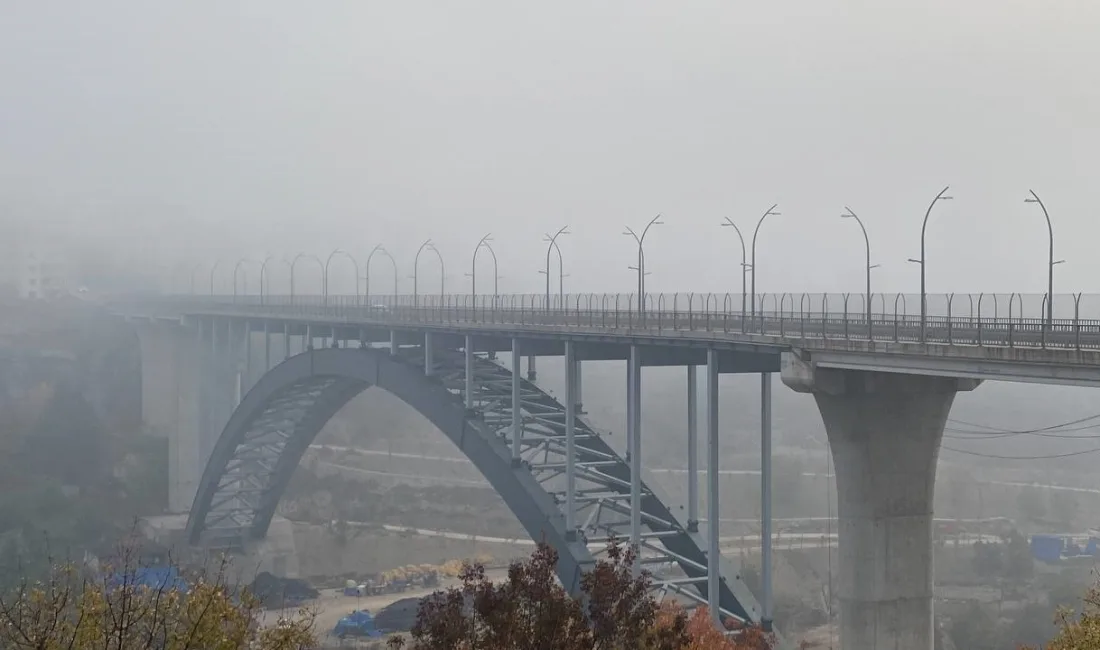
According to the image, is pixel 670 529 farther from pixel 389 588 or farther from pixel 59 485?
pixel 59 485

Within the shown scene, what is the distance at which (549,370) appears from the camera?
152 meters

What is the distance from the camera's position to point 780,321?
3155 cm

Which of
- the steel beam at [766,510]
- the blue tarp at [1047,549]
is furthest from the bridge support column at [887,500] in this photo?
the blue tarp at [1047,549]

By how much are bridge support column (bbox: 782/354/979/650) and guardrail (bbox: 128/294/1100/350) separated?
1481 millimetres

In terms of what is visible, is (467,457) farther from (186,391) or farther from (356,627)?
(186,391)

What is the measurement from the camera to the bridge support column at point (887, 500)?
27.3 metres

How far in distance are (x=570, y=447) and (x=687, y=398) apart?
171 inches

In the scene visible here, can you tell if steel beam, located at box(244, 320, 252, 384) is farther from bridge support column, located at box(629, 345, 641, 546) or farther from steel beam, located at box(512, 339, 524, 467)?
bridge support column, located at box(629, 345, 641, 546)

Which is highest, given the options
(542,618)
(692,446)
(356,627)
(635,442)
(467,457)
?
(635,442)

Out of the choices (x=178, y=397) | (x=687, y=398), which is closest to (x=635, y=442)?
(x=687, y=398)

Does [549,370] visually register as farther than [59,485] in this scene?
Yes

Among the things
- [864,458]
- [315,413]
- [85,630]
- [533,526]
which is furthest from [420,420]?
[85,630]

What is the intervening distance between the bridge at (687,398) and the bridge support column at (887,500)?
0.11 ft

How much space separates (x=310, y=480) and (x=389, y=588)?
1504 inches
